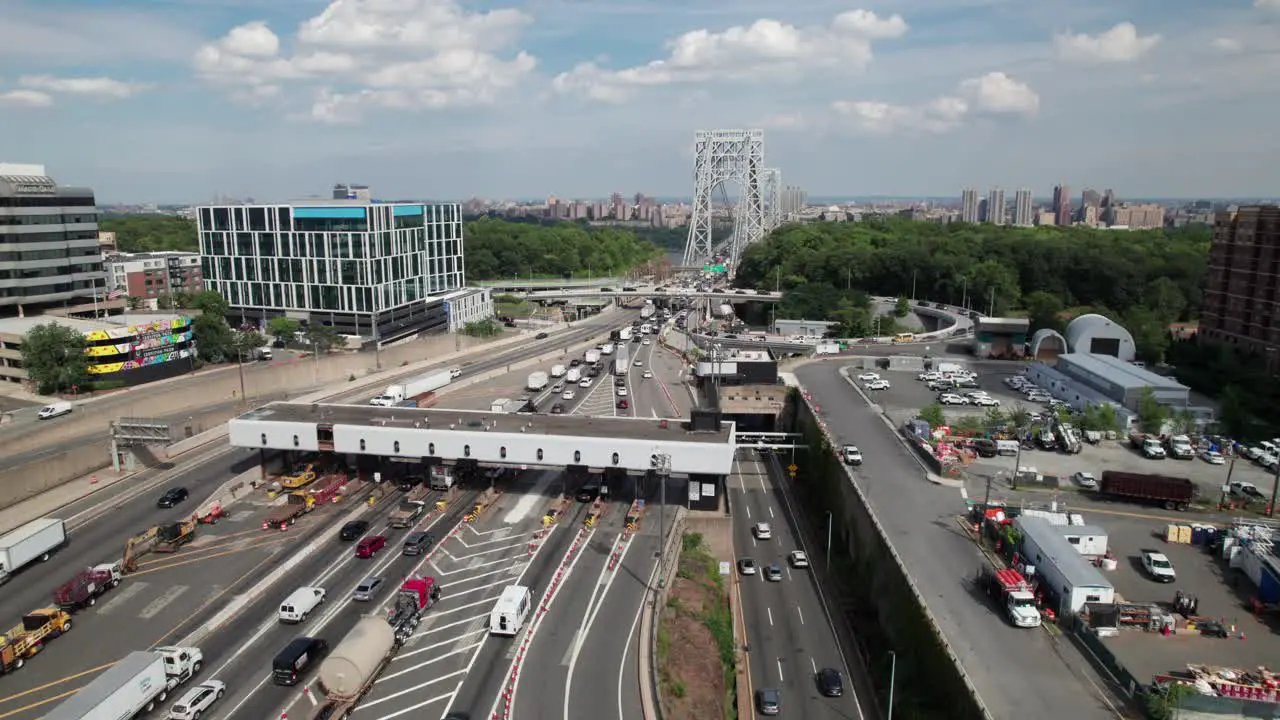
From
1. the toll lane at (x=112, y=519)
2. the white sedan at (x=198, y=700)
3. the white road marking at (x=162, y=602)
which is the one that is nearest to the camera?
the white sedan at (x=198, y=700)

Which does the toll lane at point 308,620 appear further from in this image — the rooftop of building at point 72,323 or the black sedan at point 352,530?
the rooftop of building at point 72,323

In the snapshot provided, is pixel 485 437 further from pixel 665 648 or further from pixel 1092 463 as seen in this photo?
pixel 1092 463


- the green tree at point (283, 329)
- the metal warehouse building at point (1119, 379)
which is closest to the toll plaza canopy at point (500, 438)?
the metal warehouse building at point (1119, 379)

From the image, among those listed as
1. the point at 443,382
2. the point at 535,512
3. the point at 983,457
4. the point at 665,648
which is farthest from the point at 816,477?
the point at 443,382

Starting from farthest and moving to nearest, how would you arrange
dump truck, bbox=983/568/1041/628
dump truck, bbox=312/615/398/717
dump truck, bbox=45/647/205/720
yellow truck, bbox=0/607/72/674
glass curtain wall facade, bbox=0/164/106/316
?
glass curtain wall facade, bbox=0/164/106/316
dump truck, bbox=983/568/1041/628
yellow truck, bbox=0/607/72/674
dump truck, bbox=312/615/398/717
dump truck, bbox=45/647/205/720

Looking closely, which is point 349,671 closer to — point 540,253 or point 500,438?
point 500,438

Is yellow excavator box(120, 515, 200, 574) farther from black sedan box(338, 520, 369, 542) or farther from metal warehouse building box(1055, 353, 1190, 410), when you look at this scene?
metal warehouse building box(1055, 353, 1190, 410)

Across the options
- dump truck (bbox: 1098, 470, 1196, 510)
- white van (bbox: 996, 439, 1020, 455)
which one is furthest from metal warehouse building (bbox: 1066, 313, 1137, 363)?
dump truck (bbox: 1098, 470, 1196, 510)
